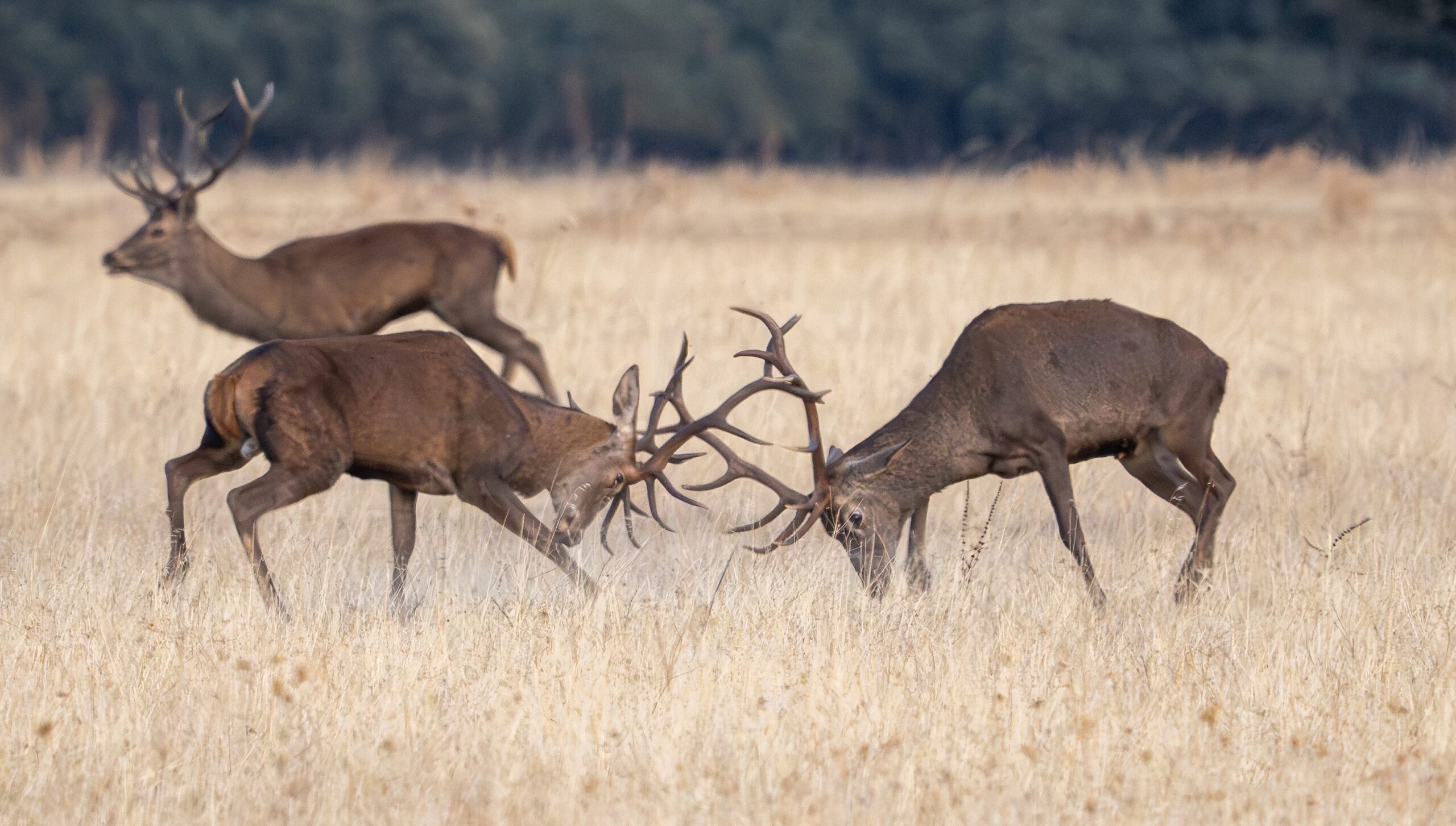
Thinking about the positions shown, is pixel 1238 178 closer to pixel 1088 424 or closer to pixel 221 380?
pixel 1088 424

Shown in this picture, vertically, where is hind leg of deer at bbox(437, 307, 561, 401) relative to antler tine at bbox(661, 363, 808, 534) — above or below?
below

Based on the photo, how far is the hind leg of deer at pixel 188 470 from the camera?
666cm

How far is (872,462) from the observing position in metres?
6.81

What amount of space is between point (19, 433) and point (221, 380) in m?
3.26

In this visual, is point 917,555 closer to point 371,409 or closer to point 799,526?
point 799,526

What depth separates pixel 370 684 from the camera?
527 centimetres

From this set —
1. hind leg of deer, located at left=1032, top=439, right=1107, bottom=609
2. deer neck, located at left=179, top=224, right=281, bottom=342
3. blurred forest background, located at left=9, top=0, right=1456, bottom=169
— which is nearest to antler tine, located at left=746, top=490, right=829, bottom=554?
hind leg of deer, located at left=1032, top=439, right=1107, bottom=609

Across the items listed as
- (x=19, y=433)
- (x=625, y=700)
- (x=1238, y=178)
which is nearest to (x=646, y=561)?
(x=625, y=700)

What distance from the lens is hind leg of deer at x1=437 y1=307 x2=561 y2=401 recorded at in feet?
35.6

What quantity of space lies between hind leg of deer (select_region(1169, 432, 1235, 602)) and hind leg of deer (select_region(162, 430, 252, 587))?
3.27 meters

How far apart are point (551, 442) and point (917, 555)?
4.49 ft

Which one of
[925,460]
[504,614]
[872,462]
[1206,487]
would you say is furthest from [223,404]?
[1206,487]

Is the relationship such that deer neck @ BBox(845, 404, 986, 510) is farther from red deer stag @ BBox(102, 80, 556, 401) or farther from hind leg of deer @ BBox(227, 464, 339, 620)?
red deer stag @ BBox(102, 80, 556, 401)

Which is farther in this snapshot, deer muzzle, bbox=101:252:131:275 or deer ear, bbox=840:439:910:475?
deer muzzle, bbox=101:252:131:275
